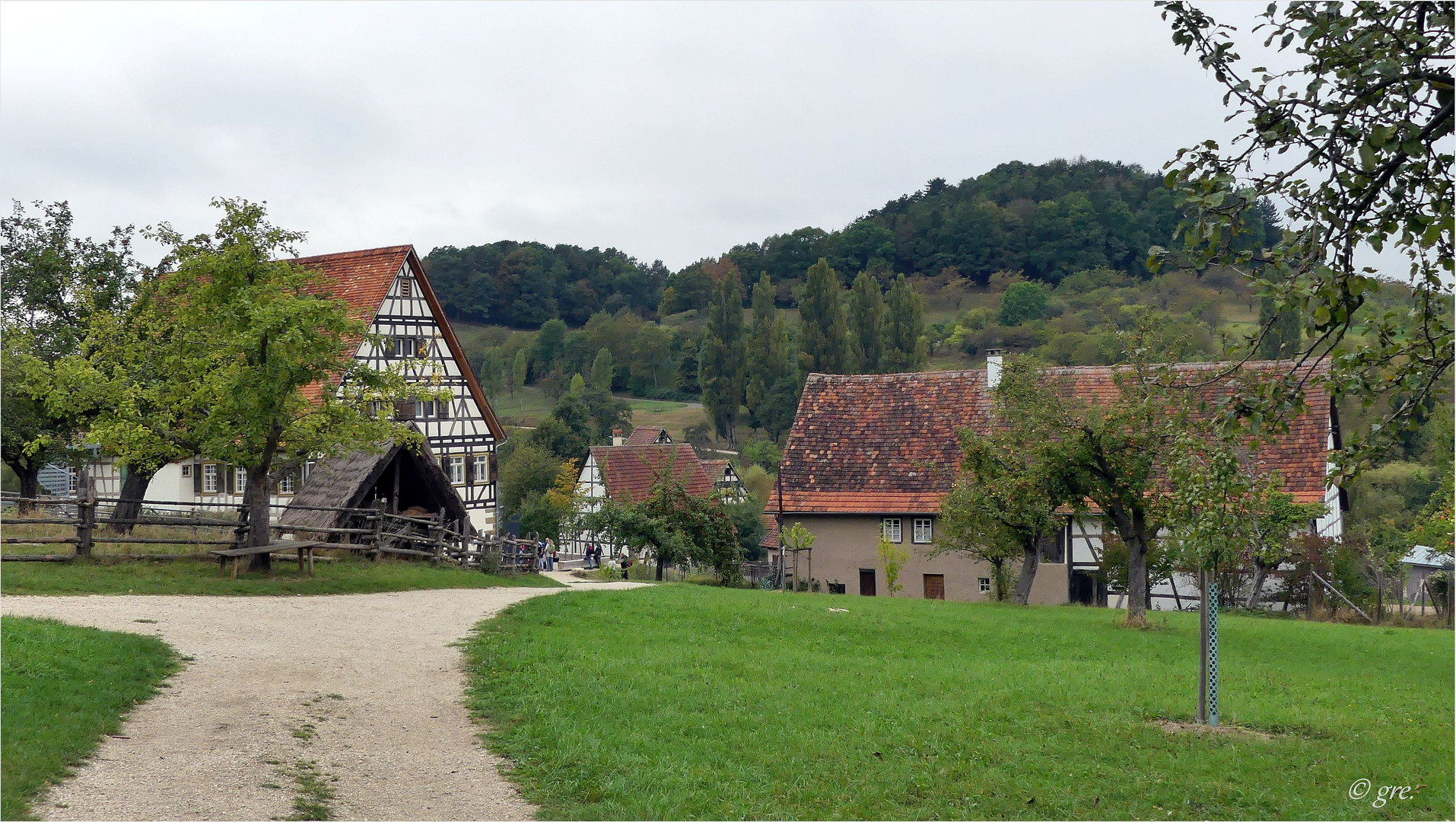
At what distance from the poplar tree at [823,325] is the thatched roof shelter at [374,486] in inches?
2566

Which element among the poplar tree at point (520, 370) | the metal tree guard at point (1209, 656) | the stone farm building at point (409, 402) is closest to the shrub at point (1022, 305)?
the poplar tree at point (520, 370)

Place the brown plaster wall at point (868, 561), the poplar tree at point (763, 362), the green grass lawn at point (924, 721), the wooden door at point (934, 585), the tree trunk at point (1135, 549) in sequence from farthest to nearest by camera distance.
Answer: the poplar tree at point (763, 362)
the wooden door at point (934, 585)
the brown plaster wall at point (868, 561)
the tree trunk at point (1135, 549)
the green grass lawn at point (924, 721)

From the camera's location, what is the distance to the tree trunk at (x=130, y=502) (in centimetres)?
2283

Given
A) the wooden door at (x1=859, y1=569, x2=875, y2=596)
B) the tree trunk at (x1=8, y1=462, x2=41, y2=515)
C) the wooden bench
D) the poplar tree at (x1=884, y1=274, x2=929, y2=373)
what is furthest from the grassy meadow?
the wooden bench

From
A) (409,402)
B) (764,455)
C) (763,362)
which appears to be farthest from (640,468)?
(763,362)

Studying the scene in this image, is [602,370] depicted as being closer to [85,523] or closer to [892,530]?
[892,530]

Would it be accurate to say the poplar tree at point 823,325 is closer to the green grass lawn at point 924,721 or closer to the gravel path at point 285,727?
the green grass lawn at point 924,721

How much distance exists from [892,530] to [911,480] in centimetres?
178

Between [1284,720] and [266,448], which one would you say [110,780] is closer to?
[1284,720]

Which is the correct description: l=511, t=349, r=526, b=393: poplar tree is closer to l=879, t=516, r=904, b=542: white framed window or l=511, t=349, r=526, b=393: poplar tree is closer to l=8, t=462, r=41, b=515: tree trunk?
l=8, t=462, r=41, b=515: tree trunk

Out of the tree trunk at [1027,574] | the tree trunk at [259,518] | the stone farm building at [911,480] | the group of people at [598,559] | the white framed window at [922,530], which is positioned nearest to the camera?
the tree trunk at [259,518]

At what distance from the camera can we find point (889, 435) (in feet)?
129

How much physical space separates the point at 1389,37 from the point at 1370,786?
6.24 metres

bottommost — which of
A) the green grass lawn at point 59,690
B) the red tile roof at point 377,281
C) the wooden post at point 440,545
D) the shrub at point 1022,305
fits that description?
the green grass lawn at point 59,690
